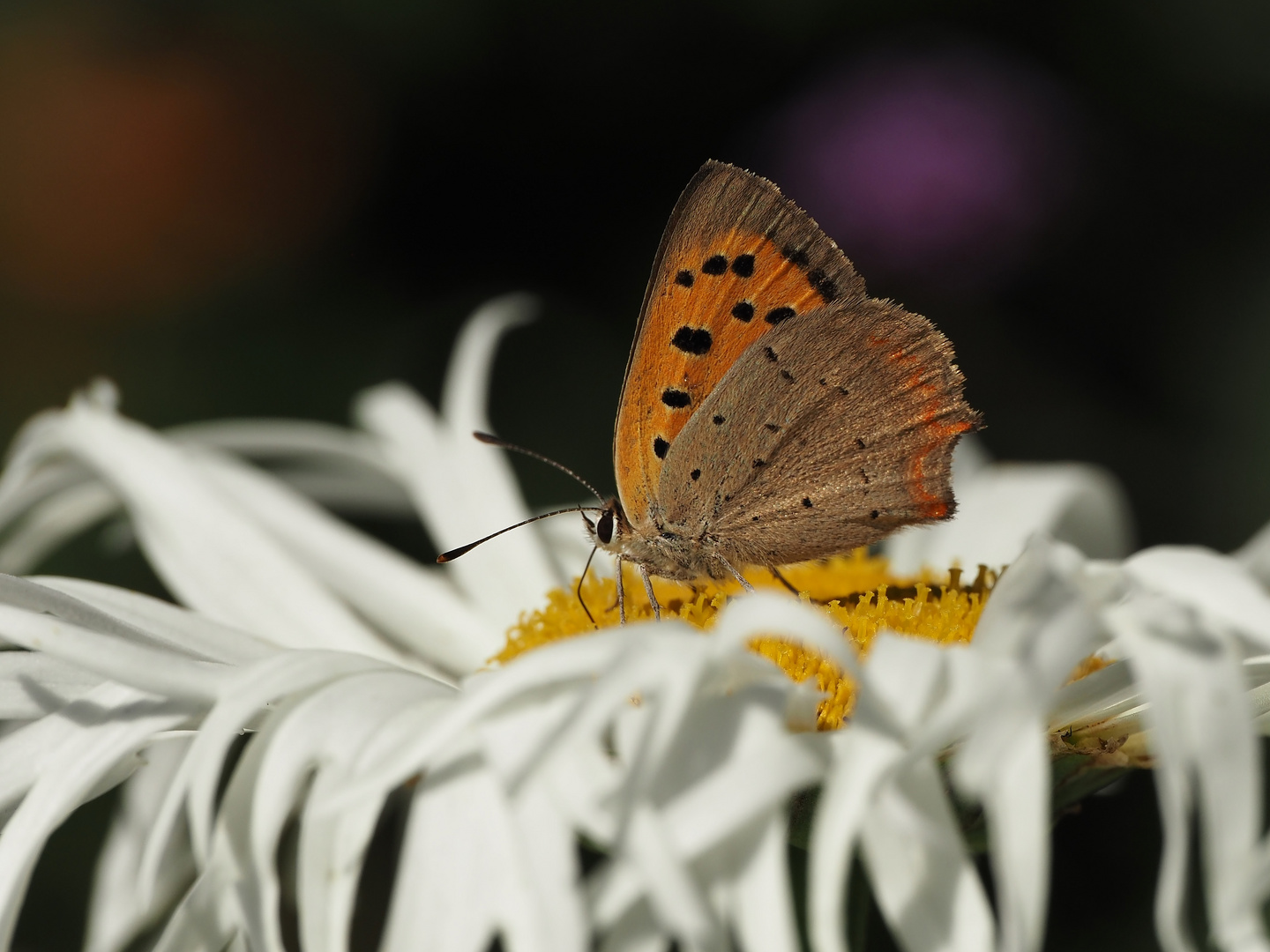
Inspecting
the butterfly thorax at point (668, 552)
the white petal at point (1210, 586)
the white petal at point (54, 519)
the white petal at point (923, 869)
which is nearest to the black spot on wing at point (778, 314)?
the butterfly thorax at point (668, 552)

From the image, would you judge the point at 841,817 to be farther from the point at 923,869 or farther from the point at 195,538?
the point at 195,538

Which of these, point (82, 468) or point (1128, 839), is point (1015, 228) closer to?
point (1128, 839)

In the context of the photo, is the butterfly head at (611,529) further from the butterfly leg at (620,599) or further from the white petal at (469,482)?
the white petal at (469,482)

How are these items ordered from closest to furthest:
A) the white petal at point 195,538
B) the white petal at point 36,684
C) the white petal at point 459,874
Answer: the white petal at point 459,874, the white petal at point 36,684, the white petal at point 195,538

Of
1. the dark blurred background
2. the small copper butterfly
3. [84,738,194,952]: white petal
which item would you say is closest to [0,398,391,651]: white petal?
[84,738,194,952]: white petal

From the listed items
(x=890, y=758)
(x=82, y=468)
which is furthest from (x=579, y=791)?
(x=82, y=468)

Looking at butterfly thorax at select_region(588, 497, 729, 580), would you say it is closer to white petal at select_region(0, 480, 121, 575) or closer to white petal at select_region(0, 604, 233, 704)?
white petal at select_region(0, 604, 233, 704)
